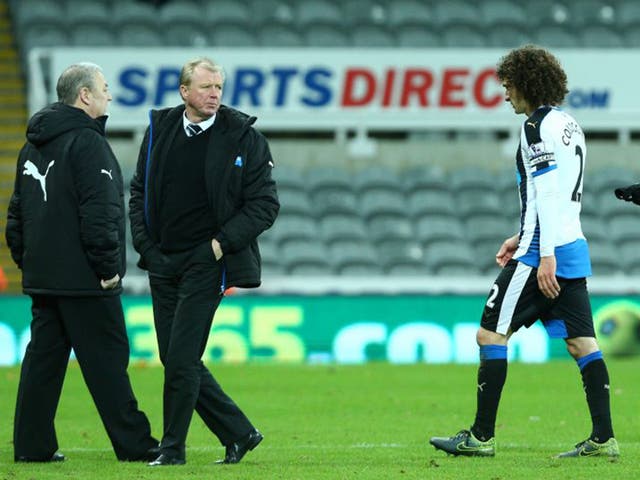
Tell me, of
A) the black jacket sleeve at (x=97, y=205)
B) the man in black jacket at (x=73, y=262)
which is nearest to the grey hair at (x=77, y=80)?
the man in black jacket at (x=73, y=262)

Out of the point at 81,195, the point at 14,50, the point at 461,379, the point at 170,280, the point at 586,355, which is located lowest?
the point at 461,379

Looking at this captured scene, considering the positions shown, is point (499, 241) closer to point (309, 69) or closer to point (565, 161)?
point (309, 69)

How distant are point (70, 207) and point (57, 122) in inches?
17.5

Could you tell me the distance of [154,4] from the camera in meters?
22.3

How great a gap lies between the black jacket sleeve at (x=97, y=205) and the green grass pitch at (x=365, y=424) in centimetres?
104

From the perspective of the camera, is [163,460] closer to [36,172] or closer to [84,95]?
[36,172]

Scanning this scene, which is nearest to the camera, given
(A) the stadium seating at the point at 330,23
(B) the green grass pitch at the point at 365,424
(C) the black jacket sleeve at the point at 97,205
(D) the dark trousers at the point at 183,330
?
(B) the green grass pitch at the point at 365,424

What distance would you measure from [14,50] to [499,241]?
8.00 metres

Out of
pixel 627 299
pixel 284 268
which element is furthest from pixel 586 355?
pixel 284 268

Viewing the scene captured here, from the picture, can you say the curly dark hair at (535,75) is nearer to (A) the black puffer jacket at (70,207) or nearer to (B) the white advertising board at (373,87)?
(A) the black puffer jacket at (70,207)

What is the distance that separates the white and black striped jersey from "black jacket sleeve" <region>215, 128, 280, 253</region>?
4.12ft

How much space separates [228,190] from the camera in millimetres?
7477

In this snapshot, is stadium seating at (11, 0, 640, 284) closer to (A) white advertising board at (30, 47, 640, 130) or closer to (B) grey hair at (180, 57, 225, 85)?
(A) white advertising board at (30, 47, 640, 130)

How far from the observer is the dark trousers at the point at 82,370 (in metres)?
7.70
